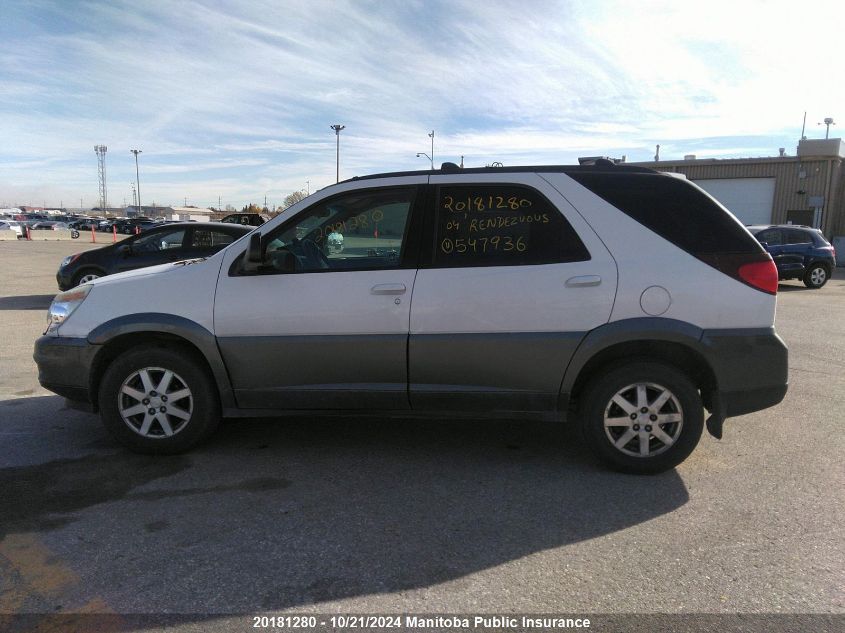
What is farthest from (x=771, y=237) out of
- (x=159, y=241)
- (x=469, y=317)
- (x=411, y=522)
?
(x=411, y=522)

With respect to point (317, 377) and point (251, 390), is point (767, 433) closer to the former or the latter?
point (317, 377)

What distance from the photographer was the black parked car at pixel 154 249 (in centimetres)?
1053

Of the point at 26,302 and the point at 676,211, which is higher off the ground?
the point at 676,211

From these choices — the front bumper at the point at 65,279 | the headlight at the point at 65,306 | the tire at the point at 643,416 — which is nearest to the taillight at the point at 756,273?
the tire at the point at 643,416

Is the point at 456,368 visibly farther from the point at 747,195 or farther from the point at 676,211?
the point at 747,195

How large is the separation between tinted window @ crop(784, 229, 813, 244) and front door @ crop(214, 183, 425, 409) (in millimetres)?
15873

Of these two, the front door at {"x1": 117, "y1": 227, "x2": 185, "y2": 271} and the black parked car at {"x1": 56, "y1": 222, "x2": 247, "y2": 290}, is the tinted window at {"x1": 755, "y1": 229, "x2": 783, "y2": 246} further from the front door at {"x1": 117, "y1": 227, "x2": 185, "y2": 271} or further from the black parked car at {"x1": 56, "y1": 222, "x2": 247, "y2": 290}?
the front door at {"x1": 117, "y1": 227, "x2": 185, "y2": 271}

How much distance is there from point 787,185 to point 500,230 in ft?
105

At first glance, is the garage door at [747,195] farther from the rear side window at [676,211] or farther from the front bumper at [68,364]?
the front bumper at [68,364]

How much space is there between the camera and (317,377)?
409 cm

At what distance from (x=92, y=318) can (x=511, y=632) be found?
3376 mm

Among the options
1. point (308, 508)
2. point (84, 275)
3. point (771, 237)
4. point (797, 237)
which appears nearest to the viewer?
point (308, 508)

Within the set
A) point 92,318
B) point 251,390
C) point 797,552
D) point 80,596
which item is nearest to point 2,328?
point 92,318

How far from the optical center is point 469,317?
3912 mm
